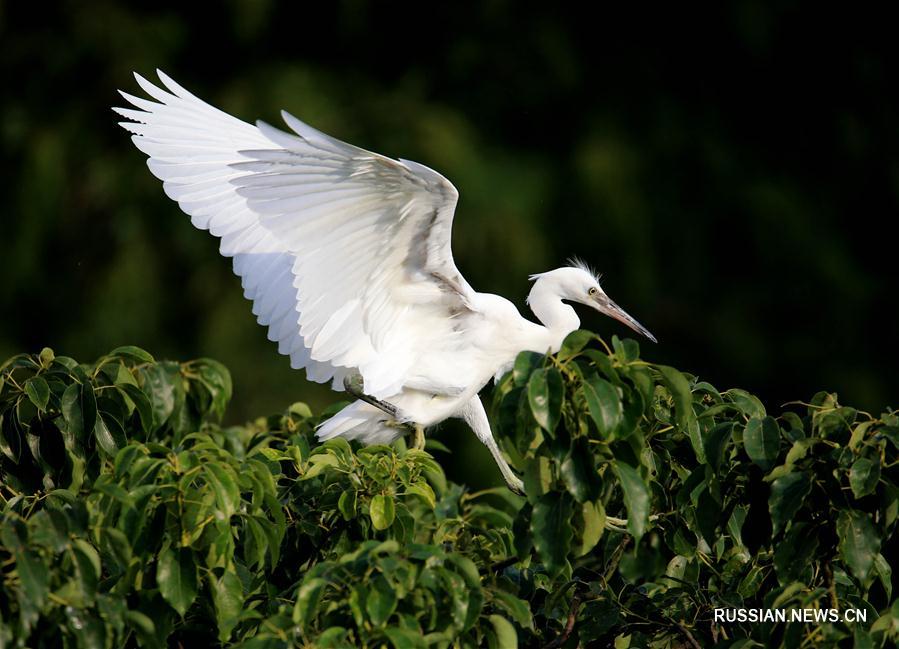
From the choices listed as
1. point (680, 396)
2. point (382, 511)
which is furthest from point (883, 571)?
point (382, 511)

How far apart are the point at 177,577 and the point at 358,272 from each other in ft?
3.17

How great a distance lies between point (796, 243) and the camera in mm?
6371

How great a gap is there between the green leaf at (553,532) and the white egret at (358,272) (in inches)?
31.4

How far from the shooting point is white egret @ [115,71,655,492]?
215 centimetres

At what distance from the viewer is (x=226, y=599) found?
1.59m

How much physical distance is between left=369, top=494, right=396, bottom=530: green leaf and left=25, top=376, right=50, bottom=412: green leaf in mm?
514

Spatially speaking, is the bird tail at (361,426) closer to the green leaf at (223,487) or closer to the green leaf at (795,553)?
the green leaf at (223,487)

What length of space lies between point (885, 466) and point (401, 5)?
20.1 feet

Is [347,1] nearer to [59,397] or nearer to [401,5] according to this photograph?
[401,5]

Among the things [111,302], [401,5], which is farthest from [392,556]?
[401,5]

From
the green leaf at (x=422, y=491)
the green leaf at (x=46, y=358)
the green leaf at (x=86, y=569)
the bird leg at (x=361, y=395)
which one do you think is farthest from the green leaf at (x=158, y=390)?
the green leaf at (x=86, y=569)

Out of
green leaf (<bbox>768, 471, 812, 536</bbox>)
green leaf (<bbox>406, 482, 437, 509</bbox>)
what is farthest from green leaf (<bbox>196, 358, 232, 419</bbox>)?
green leaf (<bbox>768, 471, 812, 536</bbox>)

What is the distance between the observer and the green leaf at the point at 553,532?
149cm

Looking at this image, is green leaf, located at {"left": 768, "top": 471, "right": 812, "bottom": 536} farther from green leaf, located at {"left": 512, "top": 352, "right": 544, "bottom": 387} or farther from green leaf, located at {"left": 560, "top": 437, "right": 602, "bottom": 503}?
green leaf, located at {"left": 512, "top": 352, "right": 544, "bottom": 387}
